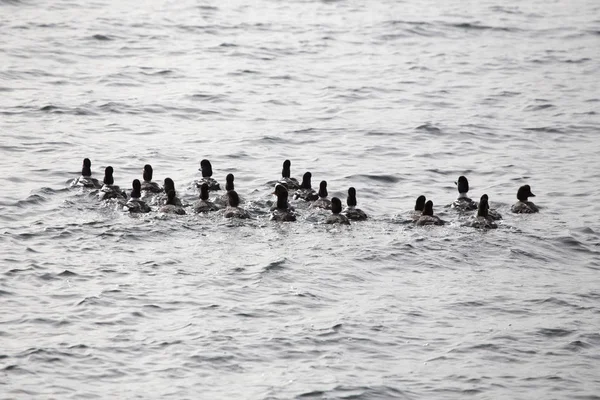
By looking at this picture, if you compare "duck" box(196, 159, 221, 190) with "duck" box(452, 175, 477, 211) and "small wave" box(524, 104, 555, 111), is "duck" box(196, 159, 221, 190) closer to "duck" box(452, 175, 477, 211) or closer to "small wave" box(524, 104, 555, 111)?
"duck" box(452, 175, 477, 211)

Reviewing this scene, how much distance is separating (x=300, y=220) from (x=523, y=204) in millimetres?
4816

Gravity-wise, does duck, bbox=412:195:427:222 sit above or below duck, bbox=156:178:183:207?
below

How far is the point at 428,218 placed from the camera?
949 inches

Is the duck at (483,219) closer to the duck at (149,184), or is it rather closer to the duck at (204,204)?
the duck at (204,204)

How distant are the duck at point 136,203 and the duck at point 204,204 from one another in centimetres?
98

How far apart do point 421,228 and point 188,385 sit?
7.83 metres

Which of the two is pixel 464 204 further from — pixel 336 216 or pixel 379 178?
pixel 379 178

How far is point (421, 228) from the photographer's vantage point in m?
24.0

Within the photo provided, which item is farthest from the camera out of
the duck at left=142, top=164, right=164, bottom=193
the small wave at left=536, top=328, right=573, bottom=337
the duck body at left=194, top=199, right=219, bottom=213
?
the duck at left=142, top=164, right=164, bottom=193

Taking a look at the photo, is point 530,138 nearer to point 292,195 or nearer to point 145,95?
point 292,195

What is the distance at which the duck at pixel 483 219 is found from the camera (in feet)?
78.4

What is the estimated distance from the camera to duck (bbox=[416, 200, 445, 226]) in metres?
24.1

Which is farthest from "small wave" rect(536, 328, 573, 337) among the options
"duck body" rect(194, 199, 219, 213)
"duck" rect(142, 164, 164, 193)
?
"duck" rect(142, 164, 164, 193)

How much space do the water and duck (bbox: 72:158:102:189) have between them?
0.29 meters
